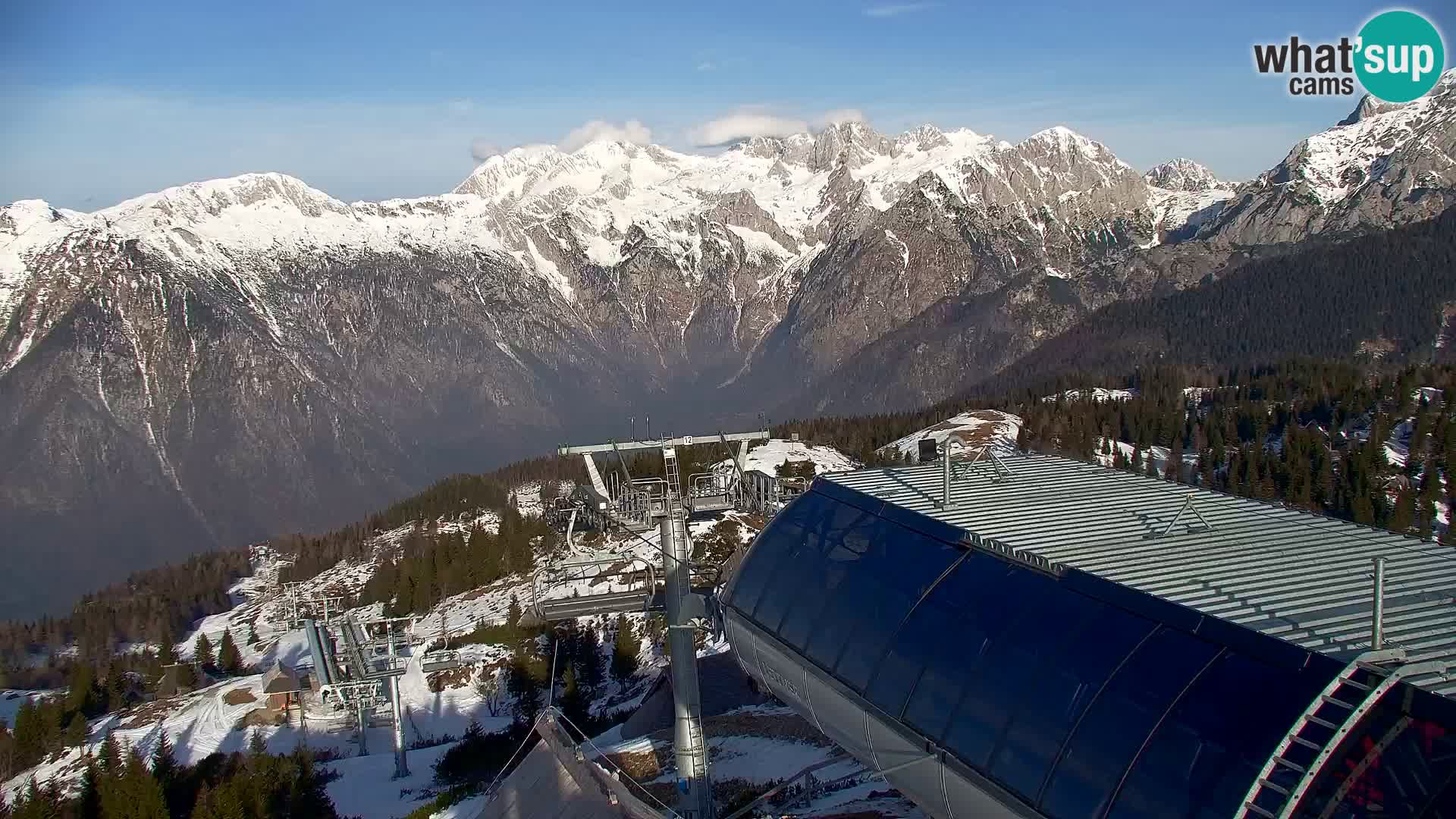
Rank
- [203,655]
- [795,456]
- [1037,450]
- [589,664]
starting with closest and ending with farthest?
[589,664]
[203,655]
[1037,450]
[795,456]

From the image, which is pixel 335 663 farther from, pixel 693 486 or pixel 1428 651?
pixel 1428 651

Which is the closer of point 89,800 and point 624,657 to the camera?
point 89,800

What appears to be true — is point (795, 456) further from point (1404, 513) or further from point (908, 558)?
point (908, 558)

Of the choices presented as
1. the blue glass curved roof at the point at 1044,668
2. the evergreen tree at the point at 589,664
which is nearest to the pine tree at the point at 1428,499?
the evergreen tree at the point at 589,664

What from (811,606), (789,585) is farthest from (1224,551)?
(789,585)

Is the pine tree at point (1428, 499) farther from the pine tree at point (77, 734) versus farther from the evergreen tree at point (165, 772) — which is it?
the pine tree at point (77, 734)

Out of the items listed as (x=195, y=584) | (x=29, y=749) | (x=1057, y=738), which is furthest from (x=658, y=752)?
(x=195, y=584)

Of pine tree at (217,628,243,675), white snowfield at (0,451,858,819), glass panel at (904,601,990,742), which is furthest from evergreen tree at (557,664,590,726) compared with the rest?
pine tree at (217,628,243,675)
